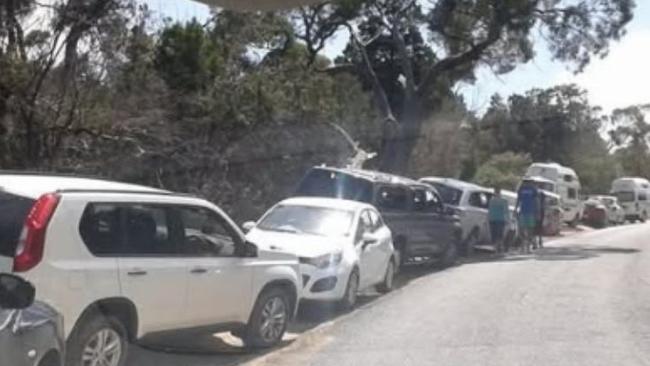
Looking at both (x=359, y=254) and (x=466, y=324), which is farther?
(x=359, y=254)

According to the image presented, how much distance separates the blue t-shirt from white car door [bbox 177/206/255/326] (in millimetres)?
16743

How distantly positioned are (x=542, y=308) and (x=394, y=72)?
26531mm

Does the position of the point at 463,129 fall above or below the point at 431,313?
above

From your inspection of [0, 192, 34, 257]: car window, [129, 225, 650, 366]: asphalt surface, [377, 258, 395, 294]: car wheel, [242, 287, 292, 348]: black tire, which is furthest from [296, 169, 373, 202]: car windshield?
[0, 192, 34, 257]: car window

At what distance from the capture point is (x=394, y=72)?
40.1 meters

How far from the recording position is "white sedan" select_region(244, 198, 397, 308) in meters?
13.4

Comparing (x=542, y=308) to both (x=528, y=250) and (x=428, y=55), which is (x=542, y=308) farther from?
(x=428, y=55)

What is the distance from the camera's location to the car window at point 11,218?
25.6 ft

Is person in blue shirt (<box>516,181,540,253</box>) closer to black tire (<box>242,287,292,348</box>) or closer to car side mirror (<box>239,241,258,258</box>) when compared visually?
black tire (<box>242,287,292,348</box>)

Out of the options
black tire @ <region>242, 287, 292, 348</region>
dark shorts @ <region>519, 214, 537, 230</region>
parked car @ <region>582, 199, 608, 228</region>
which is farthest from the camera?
parked car @ <region>582, 199, 608, 228</region>

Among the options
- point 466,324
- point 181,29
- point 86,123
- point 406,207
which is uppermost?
point 181,29

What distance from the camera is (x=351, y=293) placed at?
14.2 meters

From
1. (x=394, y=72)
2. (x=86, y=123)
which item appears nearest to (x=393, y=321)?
(x=86, y=123)

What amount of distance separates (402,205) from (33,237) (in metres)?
12.2
